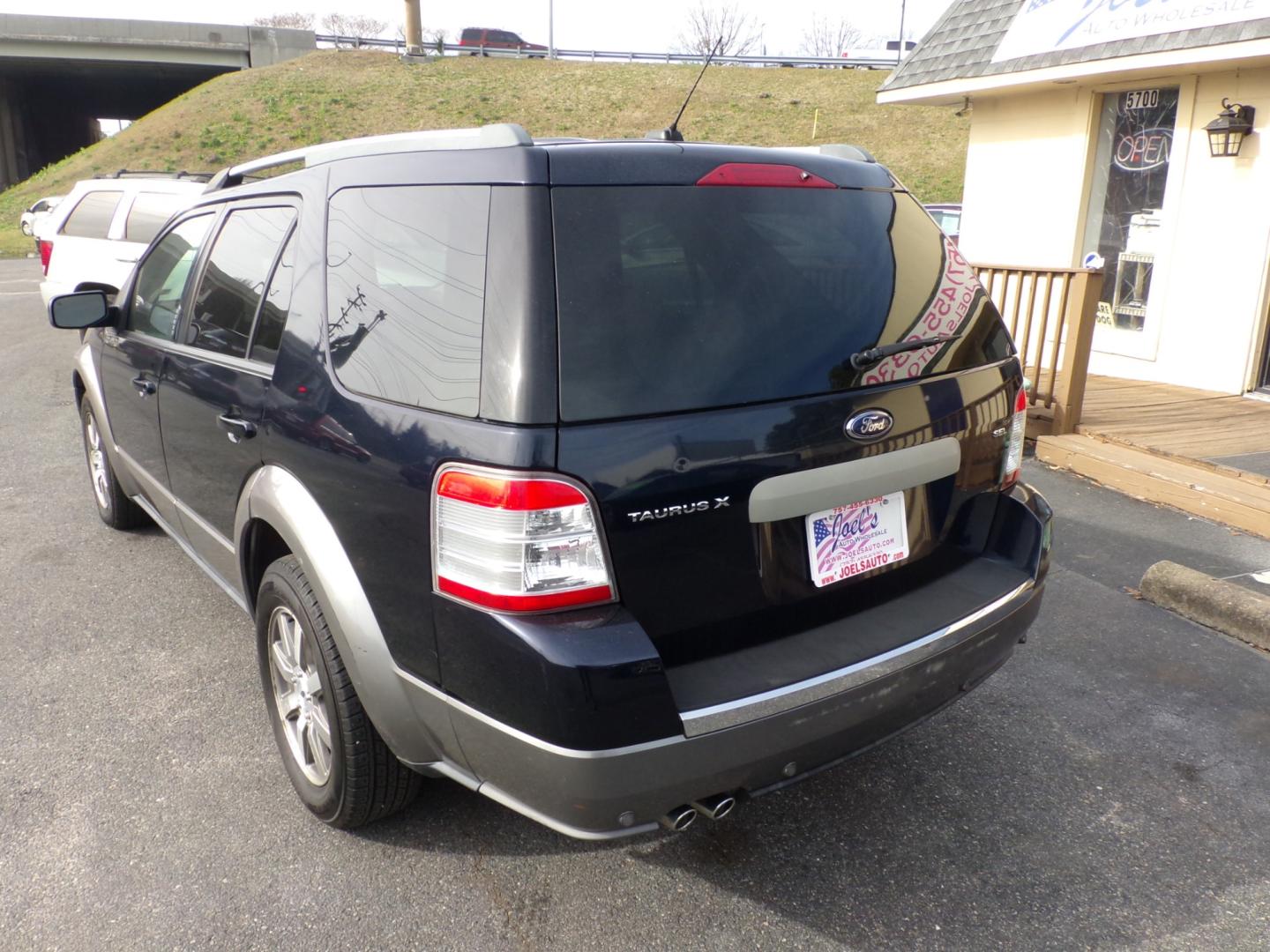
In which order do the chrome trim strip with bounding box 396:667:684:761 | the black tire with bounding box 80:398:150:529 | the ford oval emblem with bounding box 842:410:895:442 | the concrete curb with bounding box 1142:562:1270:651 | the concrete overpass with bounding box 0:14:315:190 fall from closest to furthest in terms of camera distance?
1. the chrome trim strip with bounding box 396:667:684:761
2. the ford oval emblem with bounding box 842:410:895:442
3. the concrete curb with bounding box 1142:562:1270:651
4. the black tire with bounding box 80:398:150:529
5. the concrete overpass with bounding box 0:14:315:190

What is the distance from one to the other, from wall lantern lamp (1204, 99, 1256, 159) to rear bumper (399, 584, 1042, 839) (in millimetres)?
6995

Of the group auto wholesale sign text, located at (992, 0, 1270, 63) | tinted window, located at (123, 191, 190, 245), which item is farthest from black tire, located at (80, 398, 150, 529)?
auto wholesale sign text, located at (992, 0, 1270, 63)

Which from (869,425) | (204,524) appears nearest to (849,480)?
(869,425)

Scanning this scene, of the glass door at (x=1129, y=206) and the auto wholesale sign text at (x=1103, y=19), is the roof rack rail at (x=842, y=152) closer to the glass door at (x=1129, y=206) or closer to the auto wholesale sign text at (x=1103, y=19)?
the auto wholesale sign text at (x=1103, y=19)

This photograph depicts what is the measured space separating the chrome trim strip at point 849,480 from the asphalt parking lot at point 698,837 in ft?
2.70

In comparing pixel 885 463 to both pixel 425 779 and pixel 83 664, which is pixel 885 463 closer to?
pixel 425 779

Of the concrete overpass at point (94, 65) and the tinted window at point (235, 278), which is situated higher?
the concrete overpass at point (94, 65)

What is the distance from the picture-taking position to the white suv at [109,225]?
9883 millimetres

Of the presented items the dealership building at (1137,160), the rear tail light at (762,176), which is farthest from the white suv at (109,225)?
the rear tail light at (762,176)

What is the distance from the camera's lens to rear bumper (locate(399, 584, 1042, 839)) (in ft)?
6.69

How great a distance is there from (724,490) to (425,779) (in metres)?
1.36

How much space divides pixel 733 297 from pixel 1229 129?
709 cm

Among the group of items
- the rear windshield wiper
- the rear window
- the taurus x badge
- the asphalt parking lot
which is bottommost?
the asphalt parking lot

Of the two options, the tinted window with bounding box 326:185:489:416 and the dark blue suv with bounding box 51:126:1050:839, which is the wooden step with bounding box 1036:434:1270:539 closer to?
the dark blue suv with bounding box 51:126:1050:839
